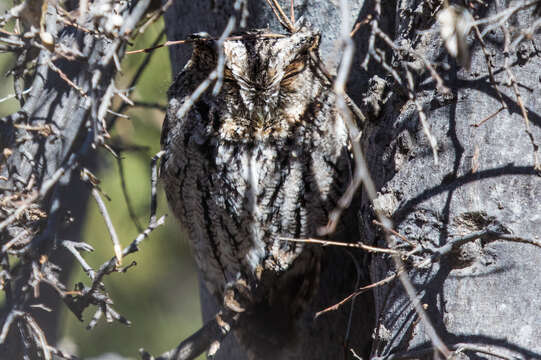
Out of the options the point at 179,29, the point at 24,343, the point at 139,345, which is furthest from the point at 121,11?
the point at 139,345

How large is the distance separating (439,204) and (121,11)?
1072 millimetres

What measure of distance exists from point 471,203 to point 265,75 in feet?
2.25

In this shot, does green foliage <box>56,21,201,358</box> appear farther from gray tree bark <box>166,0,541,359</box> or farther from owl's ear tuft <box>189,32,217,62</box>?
Answer: gray tree bark <box>166,0,541,359</box>

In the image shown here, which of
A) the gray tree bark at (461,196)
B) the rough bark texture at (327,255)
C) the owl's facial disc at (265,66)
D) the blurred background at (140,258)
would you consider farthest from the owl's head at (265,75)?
the blurred background at (140,258)

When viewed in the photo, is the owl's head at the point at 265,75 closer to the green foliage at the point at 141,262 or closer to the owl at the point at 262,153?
the owl at the point at 262,153

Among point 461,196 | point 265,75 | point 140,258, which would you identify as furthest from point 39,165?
point 140,258

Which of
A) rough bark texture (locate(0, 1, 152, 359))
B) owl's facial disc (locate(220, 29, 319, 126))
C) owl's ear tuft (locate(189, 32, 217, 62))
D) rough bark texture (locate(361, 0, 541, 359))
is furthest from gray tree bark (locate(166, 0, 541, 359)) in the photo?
rough bark texture (locate(0, 1, 152, 359))

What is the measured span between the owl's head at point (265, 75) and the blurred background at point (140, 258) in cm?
104

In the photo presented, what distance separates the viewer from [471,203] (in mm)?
1158

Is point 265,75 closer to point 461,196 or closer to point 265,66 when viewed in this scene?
point 265,66

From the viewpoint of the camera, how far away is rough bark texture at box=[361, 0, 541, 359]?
43.8 inches

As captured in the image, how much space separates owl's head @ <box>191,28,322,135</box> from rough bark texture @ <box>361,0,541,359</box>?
0.38 meters

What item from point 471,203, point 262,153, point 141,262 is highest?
point 262,153

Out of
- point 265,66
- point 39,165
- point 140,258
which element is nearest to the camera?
point 265,66
